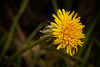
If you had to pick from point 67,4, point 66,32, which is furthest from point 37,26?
point 66,32

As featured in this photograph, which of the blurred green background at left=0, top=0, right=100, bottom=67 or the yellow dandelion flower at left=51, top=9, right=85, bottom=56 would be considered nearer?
the yellow dandelion flower at left=51, top=9, right=85, bottom=56

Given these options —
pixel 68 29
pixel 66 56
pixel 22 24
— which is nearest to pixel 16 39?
pixel 22 24

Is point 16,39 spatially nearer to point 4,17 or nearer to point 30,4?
point 4,17

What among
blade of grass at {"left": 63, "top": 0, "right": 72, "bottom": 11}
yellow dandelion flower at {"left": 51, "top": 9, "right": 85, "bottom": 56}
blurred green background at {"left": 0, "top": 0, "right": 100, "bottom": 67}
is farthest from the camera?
blade of grass at {"left": 63, "top": 0, "right": 72, "bottom": 11}

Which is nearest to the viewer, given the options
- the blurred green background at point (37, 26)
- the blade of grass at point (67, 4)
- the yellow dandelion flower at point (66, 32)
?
the yellow dandelion flower at point (66, 32)

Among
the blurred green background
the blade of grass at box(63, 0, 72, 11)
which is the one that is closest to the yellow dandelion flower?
the blurred green background

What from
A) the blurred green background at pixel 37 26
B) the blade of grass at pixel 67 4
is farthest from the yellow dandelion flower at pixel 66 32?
the blade of grass at pixel 67 4

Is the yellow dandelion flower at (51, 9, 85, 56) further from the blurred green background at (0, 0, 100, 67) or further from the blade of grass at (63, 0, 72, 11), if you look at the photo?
the blade of grass at (63, 0, 72, 11)

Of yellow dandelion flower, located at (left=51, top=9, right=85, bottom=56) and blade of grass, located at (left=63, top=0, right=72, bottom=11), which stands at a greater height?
blade of grass, located at (left=63, top=0, right=72, bottom=11)

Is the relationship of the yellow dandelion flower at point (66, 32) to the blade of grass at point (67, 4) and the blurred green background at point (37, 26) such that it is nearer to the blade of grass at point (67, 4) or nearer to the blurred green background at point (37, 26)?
the blurred green background at point (37, 26)

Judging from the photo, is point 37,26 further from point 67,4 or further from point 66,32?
point 66,32

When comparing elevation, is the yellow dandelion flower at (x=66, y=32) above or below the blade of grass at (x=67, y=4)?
below
